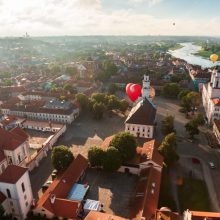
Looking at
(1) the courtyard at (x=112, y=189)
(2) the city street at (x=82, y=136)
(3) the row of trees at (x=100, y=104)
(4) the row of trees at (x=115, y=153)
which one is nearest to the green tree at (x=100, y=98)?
(3) the row of trees at (x=100, y=104)

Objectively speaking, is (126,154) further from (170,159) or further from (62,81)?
(62,81)

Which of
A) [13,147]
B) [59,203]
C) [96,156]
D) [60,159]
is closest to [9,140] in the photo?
[13,147]

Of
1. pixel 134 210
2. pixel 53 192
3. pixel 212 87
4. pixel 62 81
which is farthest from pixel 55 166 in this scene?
pixel 62 81

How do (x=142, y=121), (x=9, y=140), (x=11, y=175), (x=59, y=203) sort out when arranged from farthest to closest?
(x=142, y=121), (x=9, y=140), (x=59, y=203), (x=11, y=175)

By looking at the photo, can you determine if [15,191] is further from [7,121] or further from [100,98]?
[100,98]

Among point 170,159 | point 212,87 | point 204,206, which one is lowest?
point 204,206

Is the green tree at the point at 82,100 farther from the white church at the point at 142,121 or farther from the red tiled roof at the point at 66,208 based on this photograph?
the red tiled roof at the point at 66,208
